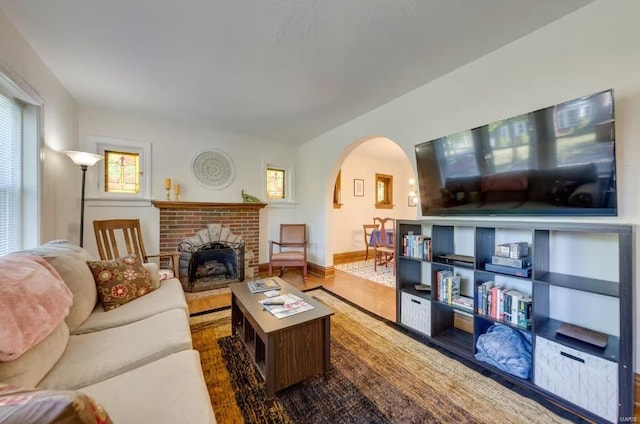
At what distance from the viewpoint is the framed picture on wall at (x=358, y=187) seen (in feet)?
18.2

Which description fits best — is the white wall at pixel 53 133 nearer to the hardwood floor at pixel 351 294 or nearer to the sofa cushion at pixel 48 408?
the hardwood floor at pixel 351 294

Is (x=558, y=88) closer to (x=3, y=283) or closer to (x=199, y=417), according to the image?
(x=199, y=417)

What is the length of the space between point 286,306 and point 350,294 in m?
1.68

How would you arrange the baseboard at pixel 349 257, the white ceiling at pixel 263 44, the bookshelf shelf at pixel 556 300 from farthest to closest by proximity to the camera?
the baseboard at pixel 349 257
the white ceiling at pixel 263 44
the bookshelf shelf at pixel 556 300

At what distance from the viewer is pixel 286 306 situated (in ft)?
5.75

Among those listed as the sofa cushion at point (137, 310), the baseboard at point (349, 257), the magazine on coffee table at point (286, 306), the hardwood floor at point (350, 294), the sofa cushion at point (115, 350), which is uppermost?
the magazine on coffee table at point (286, 306)

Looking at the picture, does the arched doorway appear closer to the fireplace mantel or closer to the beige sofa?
the fireplace mantel

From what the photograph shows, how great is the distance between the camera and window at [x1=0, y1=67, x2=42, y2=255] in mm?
1833

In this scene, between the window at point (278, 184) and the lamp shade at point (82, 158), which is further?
the window at point (278, 184)

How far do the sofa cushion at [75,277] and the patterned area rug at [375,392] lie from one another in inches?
32.0

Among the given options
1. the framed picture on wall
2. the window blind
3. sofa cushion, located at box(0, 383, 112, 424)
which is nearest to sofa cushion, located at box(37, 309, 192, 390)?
sofa cushion, located at box(0, 383, 112, 424)

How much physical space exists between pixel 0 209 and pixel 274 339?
2.18 metres

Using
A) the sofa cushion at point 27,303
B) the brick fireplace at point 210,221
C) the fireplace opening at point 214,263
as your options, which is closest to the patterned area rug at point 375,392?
the sofa cushion at point 27,303

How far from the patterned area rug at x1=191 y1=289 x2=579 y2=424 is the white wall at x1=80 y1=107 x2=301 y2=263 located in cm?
230
